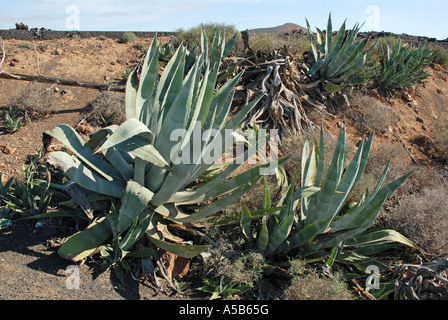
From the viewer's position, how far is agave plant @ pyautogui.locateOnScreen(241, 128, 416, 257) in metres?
2.70

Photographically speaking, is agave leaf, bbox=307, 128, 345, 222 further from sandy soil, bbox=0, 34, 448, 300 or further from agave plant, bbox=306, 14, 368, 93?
agave plant, bbox=306, 14, 368, 93

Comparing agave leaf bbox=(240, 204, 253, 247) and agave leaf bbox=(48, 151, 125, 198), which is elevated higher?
agave leaf bbox=(48, 151, 125, 198)

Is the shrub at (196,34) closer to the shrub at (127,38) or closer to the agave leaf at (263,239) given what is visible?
the shrub at (127,38)

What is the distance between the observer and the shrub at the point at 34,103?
4.59 m

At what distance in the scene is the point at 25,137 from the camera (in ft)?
14.0

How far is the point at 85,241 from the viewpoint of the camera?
8.47 feet

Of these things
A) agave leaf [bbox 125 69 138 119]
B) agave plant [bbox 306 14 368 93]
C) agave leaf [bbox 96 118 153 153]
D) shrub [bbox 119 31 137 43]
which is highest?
shrub [bbox 119 31 137 43]

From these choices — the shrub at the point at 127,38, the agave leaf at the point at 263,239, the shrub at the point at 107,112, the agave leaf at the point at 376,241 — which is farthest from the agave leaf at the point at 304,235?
the shrub at the point at 127,38

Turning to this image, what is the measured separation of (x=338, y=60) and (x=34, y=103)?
Answer: 5198mm

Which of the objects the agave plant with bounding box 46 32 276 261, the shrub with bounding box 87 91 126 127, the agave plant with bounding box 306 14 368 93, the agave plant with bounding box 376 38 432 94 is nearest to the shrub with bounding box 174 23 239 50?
the agave plant with bounding box 306 14 368 93

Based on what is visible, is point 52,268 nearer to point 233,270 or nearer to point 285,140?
point 233,270

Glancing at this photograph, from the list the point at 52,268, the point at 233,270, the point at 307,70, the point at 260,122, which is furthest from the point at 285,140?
the point at 52,268
